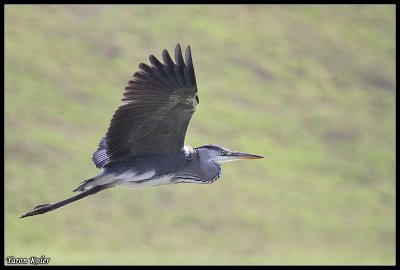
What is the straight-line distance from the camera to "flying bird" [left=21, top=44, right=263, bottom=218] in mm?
7293

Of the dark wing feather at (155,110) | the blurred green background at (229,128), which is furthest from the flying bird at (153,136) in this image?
the blurred green background at (229,128)

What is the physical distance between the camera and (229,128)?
857 inches

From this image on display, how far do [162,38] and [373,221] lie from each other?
21.7 ft

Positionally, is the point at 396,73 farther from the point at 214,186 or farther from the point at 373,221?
the point at 214,186

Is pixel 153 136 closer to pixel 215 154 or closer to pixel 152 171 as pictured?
pixel 152 171

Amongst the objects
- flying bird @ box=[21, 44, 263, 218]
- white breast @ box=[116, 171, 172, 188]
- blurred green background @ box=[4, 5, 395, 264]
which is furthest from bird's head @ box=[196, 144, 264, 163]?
blurred green background @ box=[4, 5, 395, 264]

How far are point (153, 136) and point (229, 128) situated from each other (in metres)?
14.1

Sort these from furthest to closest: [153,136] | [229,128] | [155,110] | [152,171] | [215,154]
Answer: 1. [229,128]
2. [215,154]
3. [152,171]
4. [153,136]
5. [155,110]

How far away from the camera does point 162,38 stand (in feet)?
77.4

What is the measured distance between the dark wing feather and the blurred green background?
822 cm

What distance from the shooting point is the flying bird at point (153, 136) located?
7293 millimetres

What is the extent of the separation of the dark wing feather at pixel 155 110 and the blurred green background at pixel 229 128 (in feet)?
27.0

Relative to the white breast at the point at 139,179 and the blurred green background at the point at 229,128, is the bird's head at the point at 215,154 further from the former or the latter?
the blurred green background at the point at 229,128

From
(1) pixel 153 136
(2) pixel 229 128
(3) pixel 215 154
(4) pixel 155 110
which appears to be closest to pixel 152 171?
(1) pixel 153 136
